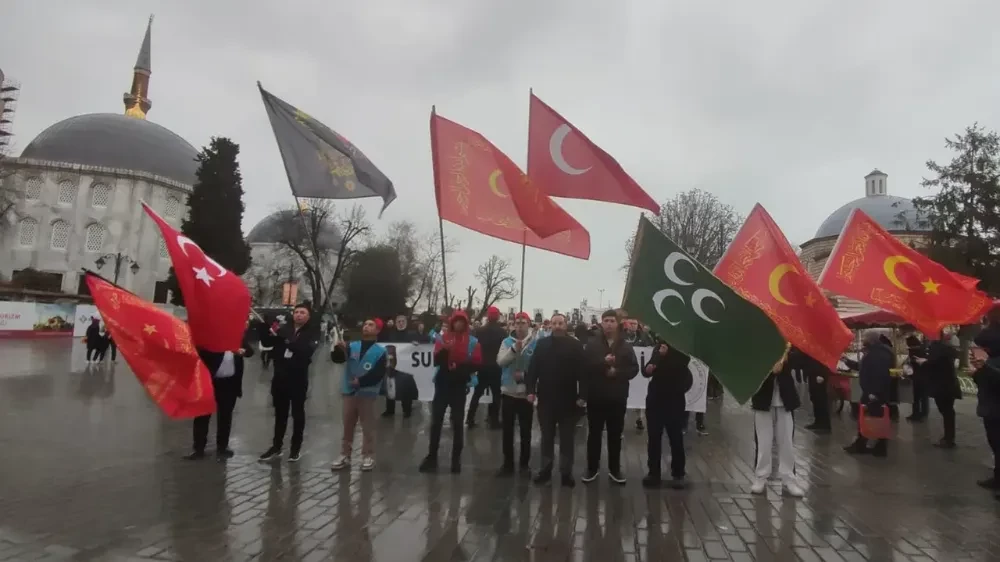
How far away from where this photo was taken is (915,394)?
13.7 metres

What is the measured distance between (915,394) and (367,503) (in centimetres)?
1258

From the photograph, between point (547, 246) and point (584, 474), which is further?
point (547, 246)

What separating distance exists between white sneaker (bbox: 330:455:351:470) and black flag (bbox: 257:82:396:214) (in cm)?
316

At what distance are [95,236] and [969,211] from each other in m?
81.4

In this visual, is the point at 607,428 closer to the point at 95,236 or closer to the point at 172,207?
the point at 172,207

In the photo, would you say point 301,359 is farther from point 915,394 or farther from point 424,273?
point 424,273

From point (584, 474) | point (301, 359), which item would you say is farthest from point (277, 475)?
point (584, 474)

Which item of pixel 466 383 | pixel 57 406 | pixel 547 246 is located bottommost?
pixel 57 406

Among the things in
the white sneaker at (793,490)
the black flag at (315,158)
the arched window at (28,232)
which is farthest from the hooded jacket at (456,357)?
the arched window at (28,232)

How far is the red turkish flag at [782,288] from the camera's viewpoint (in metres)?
6.78

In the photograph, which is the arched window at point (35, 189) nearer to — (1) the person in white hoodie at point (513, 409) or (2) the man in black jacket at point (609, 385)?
(1) the person in white hoodie at point (513, 409)

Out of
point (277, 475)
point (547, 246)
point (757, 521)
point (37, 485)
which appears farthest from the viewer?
point (547, 246)

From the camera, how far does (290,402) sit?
7.86 metres

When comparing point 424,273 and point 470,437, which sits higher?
point 424,273
